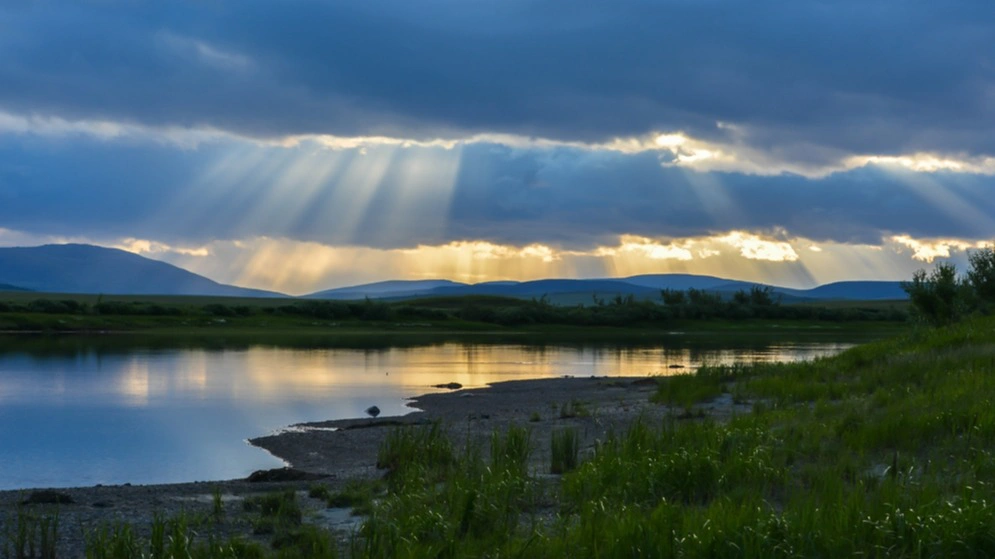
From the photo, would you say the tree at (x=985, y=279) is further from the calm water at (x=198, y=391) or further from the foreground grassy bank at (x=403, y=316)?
the foreground grassy bank at (x=403, y=316)

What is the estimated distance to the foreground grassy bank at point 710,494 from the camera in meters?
8.81

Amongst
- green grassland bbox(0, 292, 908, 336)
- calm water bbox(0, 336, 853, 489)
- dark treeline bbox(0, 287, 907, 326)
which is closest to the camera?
calm water bbox(0, 336, 853, 489)

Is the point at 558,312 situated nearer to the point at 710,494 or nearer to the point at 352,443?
the point at 352,443

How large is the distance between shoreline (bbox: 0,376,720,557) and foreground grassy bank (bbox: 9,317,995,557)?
0.69 metres

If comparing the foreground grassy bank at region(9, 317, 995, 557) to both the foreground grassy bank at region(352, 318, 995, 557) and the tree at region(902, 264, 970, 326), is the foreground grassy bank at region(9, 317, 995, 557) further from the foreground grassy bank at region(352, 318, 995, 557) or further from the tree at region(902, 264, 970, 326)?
the tree at region(902, 264, 970, 326)

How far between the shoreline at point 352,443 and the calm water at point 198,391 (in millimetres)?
1476

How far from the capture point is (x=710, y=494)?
11.3 metres

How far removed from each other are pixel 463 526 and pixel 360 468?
7959mm

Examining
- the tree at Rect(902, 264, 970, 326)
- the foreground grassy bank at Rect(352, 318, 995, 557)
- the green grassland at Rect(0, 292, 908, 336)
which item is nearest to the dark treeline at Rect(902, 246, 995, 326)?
the tree at Rect(902, 264, 970, 326)

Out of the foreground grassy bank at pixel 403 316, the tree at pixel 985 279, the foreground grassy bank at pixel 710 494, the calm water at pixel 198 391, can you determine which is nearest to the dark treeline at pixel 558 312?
the foreground grassy bank at pixel 403 316

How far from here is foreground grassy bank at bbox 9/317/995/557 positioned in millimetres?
8812

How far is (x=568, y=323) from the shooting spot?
106688mm

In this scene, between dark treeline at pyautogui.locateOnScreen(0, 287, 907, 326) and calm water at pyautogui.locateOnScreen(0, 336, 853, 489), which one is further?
dark treeline at pyautogui.locateOnScreen(0, 287, 907, 326)

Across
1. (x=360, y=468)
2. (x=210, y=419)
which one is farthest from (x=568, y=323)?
(x=360, y=468)
